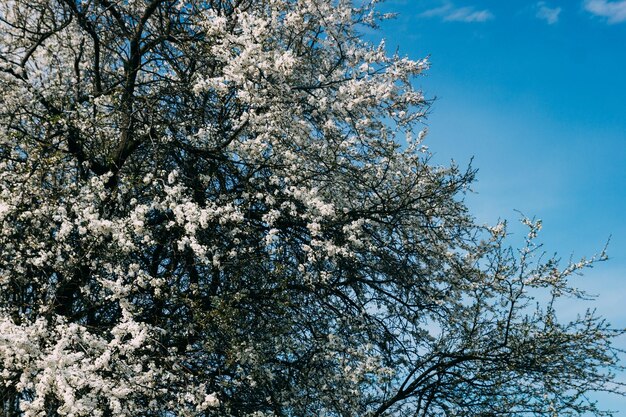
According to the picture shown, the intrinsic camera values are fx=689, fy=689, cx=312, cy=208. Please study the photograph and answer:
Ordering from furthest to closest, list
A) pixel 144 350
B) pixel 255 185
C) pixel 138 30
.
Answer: pixel 138 30, pixel 255 185, pixel 144 350

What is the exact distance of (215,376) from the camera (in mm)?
10742

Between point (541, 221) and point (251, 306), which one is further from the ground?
point (541, 221)

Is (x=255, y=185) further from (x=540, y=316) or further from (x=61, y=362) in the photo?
(x=540, y=316)

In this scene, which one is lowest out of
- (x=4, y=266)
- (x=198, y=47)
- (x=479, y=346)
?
(x=4, y=266)

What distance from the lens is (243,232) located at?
10.7 meters

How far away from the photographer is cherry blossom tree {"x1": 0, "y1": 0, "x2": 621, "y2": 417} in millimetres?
10195

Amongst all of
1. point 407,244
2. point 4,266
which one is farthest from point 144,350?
point 407,244

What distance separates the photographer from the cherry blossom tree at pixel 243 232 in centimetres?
1020

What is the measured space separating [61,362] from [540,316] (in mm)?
7580

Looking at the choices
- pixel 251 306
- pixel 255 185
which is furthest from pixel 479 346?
pixel 255 185

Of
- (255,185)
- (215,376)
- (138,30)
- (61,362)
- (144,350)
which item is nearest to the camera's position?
(61,362)

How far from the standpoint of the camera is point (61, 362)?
8062 millimetres

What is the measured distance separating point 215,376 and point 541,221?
19.1 feet

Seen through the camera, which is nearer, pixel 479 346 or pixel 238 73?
pixel 238 73
